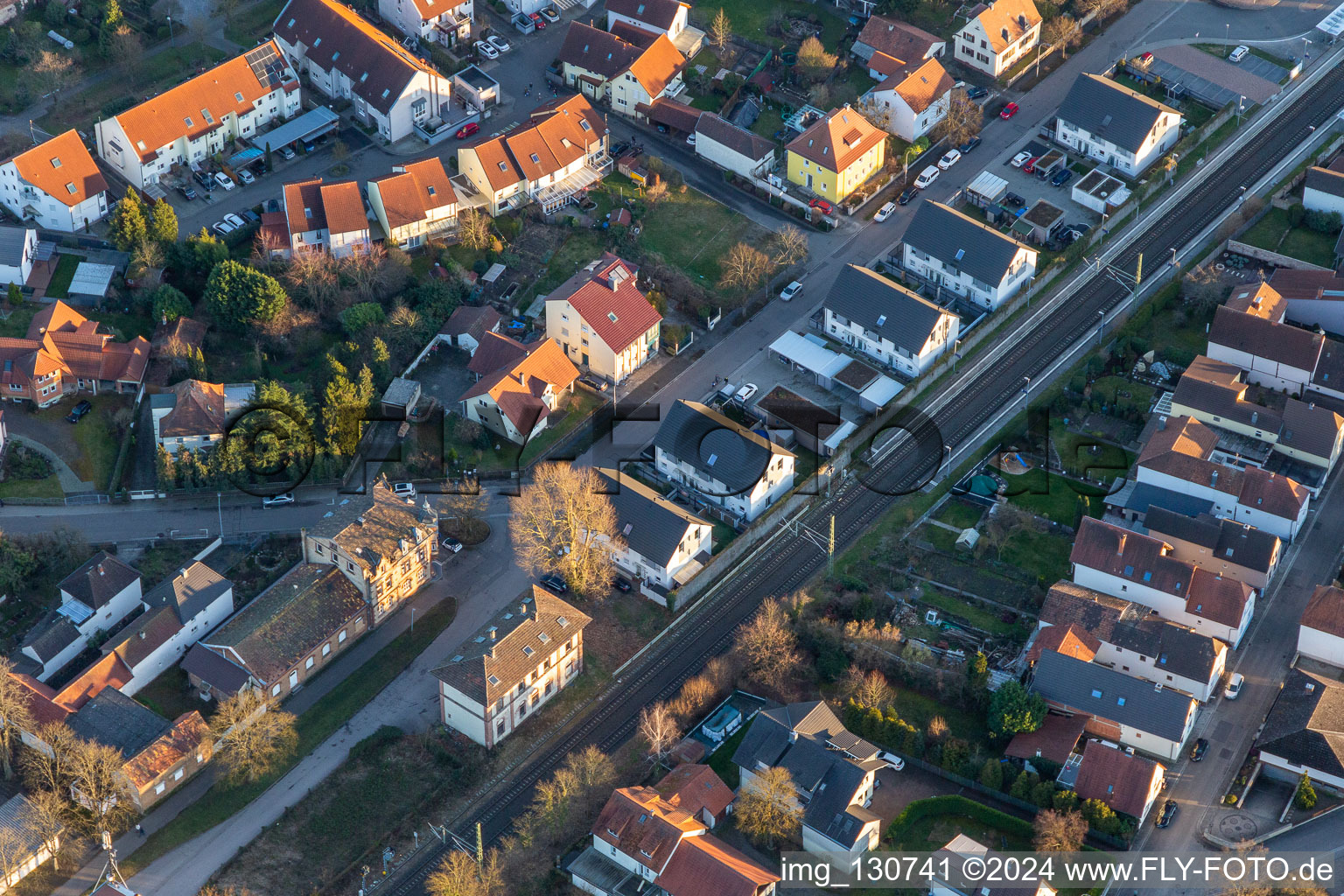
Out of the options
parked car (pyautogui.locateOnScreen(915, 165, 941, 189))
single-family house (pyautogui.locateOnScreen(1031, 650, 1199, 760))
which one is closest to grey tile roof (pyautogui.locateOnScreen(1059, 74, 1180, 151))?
parked car (pyautogui.locateOnScreen(915, 165, 941, 189))

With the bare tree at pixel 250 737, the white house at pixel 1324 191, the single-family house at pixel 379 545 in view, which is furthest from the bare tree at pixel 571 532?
the white house at pixel 1324 191

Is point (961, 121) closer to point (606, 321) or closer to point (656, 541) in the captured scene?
point (606, 321)

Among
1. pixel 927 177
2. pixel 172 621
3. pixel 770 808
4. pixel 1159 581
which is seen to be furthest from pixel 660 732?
pixel 927 177

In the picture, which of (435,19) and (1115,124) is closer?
(1115,124)

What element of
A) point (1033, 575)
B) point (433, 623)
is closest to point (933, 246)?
point (1033, 575)

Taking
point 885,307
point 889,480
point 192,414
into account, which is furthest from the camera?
point 885,307

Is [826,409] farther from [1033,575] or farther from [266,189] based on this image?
[266,189]
